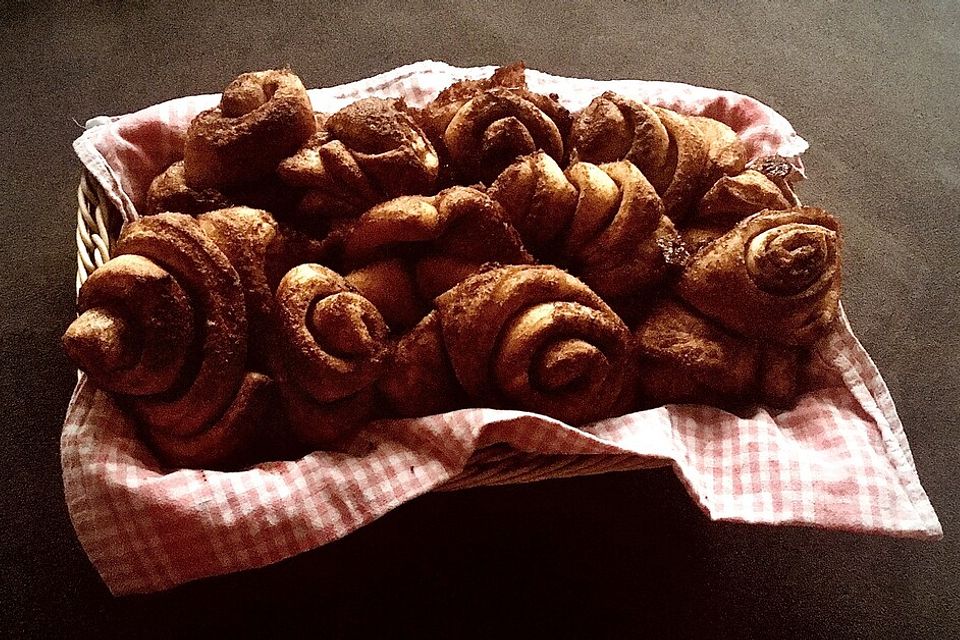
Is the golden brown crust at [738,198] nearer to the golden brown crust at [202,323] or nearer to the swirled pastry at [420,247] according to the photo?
the swirled pastry at [420,247]

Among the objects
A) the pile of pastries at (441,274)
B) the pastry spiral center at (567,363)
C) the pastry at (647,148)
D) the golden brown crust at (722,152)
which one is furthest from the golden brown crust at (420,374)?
the golden brown crust at (722,152)

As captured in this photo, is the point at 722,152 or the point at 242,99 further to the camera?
the point at 722,152

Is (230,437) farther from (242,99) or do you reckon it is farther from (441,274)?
(242,99)

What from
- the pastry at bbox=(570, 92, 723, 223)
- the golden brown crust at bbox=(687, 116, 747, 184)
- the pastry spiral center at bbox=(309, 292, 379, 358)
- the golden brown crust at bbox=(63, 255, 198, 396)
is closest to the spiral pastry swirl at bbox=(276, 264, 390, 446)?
the pastry spiral center at bbox=(309, 292, 379, 358)

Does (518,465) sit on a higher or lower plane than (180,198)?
lower

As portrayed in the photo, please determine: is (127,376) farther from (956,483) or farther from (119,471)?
(956,483)

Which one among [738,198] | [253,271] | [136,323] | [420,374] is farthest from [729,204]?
[136,323]
